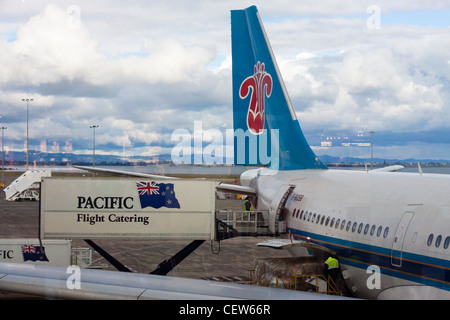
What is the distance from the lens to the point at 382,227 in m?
15.2

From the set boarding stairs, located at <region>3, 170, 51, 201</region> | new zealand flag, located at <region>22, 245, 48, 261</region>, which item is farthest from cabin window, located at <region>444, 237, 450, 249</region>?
boarding stairs, located at <region>3, 170, 51, 201</region>

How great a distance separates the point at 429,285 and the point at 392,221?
2.41m

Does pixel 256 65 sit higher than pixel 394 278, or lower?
higher

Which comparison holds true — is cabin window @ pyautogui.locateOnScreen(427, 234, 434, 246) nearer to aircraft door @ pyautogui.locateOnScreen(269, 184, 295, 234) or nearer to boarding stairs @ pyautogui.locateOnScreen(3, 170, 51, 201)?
aircraft door @ pyautogui.locateOnScreen(269, 184, 295, 234)

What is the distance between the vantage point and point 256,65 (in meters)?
28.2

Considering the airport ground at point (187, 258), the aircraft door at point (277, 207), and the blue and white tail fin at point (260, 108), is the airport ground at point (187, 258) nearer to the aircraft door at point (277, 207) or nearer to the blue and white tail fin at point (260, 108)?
the aircraft door at point (277, 207)

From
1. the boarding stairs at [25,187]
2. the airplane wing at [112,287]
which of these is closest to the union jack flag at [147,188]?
the airplane wing at [112,287]

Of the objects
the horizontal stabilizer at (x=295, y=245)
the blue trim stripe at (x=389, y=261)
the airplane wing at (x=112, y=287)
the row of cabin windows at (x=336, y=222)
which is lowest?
the horizontal stabilizer at (x=295, y=245)

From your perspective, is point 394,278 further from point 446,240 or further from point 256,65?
point 256,65

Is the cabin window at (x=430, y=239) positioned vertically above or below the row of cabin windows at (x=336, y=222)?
above

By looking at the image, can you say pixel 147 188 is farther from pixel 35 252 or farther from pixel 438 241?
pixel 438 241

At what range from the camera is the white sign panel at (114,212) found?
2066cm

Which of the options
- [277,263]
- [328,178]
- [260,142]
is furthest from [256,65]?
[277,263]

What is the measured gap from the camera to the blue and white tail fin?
2575 centimetres
